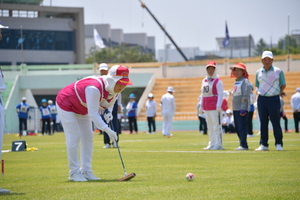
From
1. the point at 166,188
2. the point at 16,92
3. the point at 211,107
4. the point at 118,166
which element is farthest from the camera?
the point at 16,92

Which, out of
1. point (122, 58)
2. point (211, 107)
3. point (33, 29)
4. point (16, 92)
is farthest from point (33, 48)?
point (211, 107)

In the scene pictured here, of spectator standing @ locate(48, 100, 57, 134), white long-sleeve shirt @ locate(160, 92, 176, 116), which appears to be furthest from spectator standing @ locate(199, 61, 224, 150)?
spectator standing @ locate(48, 100, 57, 134)

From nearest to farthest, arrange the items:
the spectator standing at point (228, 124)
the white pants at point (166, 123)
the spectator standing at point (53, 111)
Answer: the white pants at point (166, 123), the spectator standing at point (228, 124), the spectator standing at point (53, 111)

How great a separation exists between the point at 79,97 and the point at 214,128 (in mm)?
7689

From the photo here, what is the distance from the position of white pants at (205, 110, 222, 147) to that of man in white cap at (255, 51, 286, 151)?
5.47ft

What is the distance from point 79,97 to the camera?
29.4 feet

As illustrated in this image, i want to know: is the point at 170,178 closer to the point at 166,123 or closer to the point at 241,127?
the point at 241,127

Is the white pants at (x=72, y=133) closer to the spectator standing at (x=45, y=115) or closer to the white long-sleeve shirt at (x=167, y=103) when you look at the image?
the white long-sleeve shirt at (x=167, y=103)

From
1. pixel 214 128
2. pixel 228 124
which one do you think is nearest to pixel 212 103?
pixel 214 128

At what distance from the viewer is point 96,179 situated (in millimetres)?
9188

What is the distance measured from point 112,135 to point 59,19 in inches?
2438

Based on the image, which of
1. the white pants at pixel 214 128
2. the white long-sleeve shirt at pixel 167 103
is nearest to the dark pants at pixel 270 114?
the white pants at pixel 214 128

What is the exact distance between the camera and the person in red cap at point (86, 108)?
8.75 m

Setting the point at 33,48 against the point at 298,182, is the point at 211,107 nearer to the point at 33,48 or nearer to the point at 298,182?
the point at 298,182
